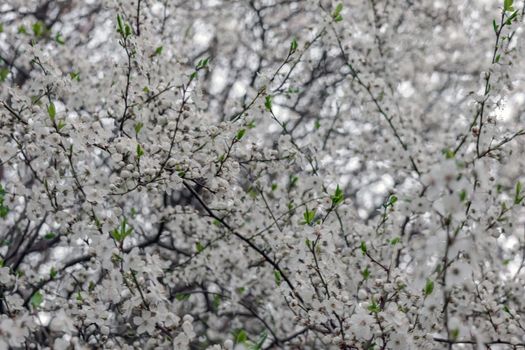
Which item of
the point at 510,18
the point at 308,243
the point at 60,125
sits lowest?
the point at 308,243

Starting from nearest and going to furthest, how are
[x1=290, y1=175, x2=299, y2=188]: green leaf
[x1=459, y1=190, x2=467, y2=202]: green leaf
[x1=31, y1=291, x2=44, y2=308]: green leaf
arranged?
[x1=459, y1=190, x2=467, y2=202]: green leaf → [x1=31, y1=291, x2=44, y2=308]: green leaf → [x1=290, y1=175, x2=299, y2=188]: green leaf

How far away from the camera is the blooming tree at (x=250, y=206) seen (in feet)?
9.90

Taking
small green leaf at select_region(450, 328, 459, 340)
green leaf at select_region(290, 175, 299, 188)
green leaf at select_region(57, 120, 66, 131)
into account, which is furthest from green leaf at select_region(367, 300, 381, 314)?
green leaf at select_region(57, 120, 66, 131)

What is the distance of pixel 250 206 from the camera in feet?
15.1

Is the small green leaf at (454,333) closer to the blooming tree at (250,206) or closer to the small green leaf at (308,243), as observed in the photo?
the blooming tree at (250,206)

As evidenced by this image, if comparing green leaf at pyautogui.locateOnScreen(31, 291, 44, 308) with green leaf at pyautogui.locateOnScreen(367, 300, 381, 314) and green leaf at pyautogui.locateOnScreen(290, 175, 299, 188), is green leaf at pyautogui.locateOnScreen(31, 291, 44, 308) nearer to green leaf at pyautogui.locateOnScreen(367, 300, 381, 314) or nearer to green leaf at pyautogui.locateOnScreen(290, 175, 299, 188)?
green leaf at pyautogui.locateOnScreen(290, 175, 299, 188)

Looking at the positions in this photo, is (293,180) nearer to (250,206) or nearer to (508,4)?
(250,206)

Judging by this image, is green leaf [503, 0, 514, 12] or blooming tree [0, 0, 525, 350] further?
green leaf [503, 0, 514, 12]

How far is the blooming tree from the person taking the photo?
119 inches

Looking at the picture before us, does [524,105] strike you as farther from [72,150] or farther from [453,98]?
[72,150]

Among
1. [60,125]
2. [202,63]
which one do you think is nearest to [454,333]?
[202,63]

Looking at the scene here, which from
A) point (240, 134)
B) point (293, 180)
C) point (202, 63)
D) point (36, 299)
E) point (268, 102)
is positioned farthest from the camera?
point (293, 180)

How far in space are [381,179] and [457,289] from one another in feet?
12.2

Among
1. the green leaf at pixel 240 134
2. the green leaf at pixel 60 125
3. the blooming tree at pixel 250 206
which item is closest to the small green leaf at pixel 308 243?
the blooming tree at pixel 250 206
